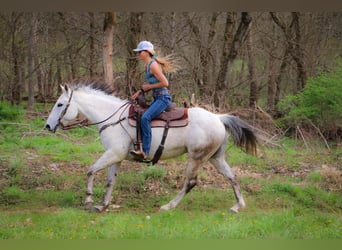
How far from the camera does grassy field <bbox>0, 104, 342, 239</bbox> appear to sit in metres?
5.44

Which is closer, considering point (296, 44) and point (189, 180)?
point (189, 180)

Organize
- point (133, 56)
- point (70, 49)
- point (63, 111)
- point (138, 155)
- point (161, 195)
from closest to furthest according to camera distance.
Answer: point (138, 155)
point (63, 111)
point (161, 195)
point (133, 56)
point (70, 49)

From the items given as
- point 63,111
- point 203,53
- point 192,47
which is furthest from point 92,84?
point 192,47

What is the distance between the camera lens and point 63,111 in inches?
241

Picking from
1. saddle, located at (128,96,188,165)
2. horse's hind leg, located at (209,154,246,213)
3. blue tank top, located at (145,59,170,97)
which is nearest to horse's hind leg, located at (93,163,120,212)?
saddle, located at (128,96,188,165)

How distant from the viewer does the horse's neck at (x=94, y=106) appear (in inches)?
245

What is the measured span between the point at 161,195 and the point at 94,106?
1.87 m

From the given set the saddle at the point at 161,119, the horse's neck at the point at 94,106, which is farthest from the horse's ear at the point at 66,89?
the saddle at the point at 161,119

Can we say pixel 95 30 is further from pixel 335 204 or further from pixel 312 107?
pixel 335 204

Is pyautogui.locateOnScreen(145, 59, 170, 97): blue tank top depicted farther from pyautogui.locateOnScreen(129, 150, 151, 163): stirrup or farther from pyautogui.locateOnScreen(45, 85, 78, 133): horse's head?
pyautogui.locateOnScreen(45, 85, 78, 133): horse's head

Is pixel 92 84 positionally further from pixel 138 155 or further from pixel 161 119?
pixel 138 155

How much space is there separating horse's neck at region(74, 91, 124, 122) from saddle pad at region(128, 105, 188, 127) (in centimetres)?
33

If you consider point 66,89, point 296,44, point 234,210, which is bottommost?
point 234,210

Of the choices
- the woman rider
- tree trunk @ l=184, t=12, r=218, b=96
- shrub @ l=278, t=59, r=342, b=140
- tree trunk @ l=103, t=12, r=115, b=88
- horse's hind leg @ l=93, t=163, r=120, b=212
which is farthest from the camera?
tree trunk @ l=184, t=12, r=218, b=96
